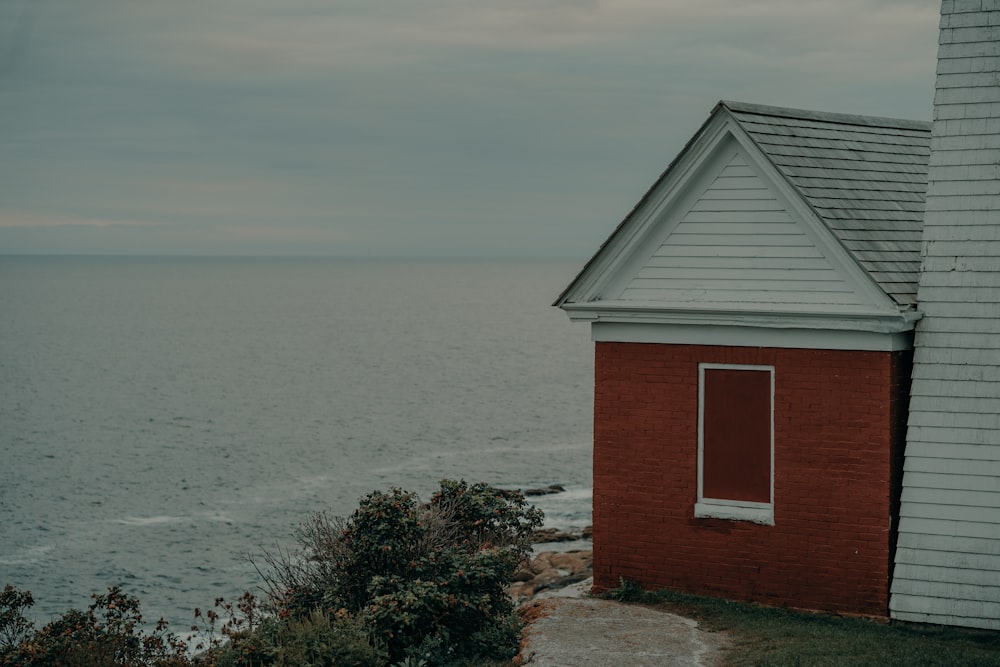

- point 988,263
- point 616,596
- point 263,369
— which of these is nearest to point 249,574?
point 616,596

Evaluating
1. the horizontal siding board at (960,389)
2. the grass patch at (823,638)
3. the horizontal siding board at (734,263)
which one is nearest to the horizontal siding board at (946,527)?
the grass patch at (823,638)

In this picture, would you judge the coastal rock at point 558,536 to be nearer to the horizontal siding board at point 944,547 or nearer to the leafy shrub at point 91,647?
the leafy shrub at point 91,647

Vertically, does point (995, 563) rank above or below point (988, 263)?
below

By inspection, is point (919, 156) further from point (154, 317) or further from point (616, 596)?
point (154, 317)

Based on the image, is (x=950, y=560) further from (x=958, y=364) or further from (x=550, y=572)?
(x=550, y=572)

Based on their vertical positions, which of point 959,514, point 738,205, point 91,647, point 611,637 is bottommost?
point 91,647

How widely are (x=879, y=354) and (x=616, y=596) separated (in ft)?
15.4

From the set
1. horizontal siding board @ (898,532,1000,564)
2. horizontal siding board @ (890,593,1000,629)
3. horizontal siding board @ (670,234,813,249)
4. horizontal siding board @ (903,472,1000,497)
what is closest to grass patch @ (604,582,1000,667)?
horizontal siding board @ (890,593,1000,629)

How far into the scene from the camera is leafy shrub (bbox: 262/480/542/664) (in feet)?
43.5

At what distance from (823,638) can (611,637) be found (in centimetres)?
239

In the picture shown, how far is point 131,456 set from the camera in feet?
163

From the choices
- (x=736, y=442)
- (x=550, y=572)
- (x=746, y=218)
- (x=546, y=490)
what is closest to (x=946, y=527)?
(x=736, y=442)

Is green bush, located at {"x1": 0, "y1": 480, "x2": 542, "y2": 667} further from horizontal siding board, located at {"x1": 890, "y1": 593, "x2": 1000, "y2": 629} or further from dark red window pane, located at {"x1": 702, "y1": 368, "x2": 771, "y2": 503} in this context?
horizontal siding board, located at {"x1": 890, "y1": 593, "x2": 1000, "y2": 629}

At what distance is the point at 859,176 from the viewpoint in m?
15.2
